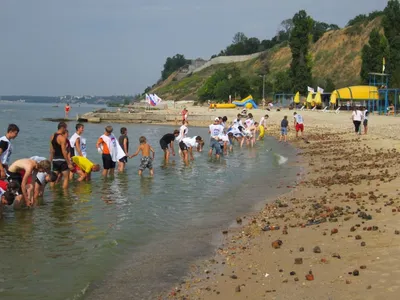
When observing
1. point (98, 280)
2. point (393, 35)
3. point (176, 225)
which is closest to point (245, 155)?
point (176, 225)

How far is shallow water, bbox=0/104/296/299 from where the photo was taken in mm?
6035

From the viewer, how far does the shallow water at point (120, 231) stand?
6.04 metres

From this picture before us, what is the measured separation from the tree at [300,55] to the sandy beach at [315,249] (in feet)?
180

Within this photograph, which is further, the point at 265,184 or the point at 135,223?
the point at 265,184

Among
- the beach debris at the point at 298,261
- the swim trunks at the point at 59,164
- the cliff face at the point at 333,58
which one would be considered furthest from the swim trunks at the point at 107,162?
the cliff face at the point at 333,58

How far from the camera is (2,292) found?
5699 mm

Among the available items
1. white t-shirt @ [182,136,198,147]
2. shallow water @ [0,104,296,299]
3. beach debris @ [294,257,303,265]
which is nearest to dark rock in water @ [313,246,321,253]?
beach debris @ [294,257,303,265]

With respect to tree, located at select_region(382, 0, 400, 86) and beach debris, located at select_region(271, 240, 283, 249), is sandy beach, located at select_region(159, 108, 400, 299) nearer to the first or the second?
beach debris, located at select_region(271, 240, 283, 249)

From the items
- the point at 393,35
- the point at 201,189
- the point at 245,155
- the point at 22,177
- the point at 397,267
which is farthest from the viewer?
the point at 393,35

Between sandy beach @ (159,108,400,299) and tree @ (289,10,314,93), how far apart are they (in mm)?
54946

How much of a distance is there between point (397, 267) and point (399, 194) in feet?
13.7

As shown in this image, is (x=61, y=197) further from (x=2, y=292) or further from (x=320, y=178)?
(x=320, y=178)

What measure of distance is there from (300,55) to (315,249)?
211 ft

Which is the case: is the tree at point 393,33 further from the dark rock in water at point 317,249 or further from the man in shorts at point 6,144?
the dark rock in water at point 317,249
